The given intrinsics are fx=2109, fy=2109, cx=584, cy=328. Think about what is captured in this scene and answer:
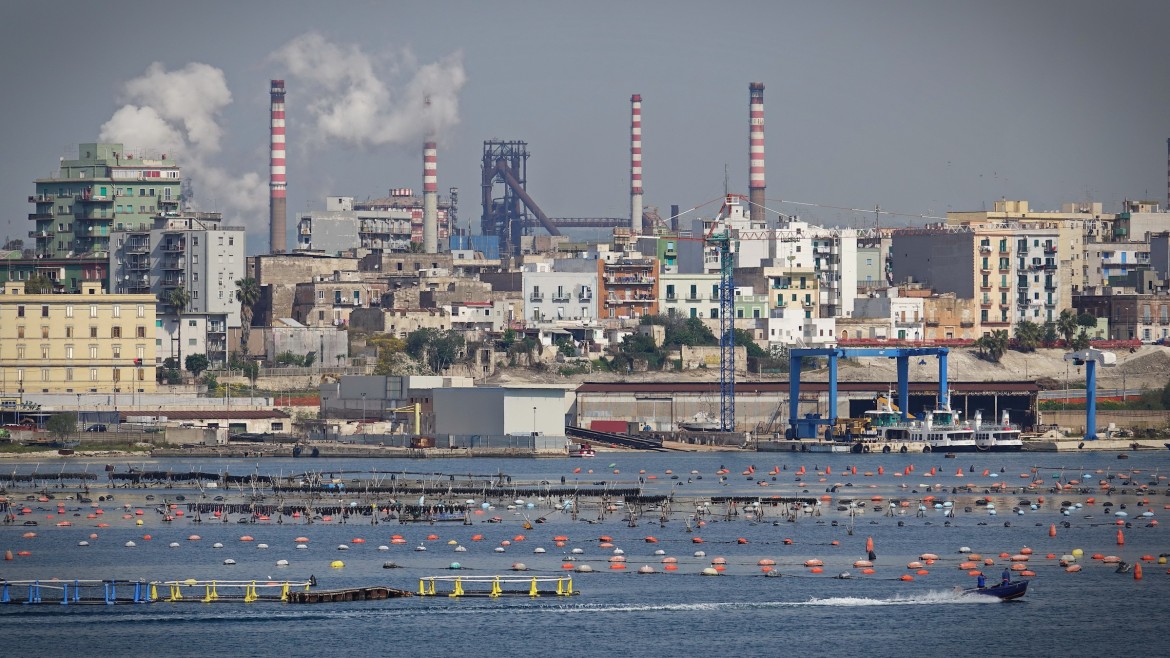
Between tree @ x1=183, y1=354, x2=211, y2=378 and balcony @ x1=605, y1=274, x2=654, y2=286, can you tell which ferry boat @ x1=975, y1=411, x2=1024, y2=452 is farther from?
tree @ x1=183, y1=354, x2=211, y2=378

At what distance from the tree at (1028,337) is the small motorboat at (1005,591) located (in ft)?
361

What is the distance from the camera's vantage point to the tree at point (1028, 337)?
178375mm

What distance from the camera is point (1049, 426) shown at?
153 metres

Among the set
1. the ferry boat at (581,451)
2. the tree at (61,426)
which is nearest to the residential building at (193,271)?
the tree at (61,426)

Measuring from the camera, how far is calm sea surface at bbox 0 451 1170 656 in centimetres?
6412

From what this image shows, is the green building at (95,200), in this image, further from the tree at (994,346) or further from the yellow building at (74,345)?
the tree at (994,346)

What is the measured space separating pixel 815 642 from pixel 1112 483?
5181 centimetres

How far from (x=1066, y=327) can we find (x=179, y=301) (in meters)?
74.9

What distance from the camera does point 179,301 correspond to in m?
164

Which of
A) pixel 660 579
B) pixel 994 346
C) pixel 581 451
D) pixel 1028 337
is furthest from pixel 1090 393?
pixel 660 579

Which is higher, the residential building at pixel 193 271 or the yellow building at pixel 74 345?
the residential building at pixel 193 271

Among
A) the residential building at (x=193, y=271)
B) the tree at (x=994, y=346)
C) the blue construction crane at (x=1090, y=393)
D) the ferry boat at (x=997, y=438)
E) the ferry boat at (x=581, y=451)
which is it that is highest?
the residential building at (x=193, y=271)

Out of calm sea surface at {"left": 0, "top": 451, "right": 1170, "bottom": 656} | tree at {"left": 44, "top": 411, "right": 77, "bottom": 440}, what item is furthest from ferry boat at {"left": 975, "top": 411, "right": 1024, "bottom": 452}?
tree at {"left": 44, "top": 411, "right": 77, "bottom": 440}

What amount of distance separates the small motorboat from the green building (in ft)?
405
